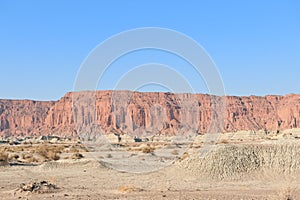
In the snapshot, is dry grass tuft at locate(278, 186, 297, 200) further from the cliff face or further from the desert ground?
the cliff face

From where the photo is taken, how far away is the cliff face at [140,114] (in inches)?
5098

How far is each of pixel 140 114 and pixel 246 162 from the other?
113 metres

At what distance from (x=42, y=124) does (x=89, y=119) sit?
60.4 meters

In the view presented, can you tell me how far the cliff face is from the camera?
130 meters

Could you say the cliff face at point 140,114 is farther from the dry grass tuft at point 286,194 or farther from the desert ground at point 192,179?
the dry grass tuft at point 286,194

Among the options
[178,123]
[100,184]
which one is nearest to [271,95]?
[178,123]

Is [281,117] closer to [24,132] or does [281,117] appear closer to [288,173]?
[24,132]

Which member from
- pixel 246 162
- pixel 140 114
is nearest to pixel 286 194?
pixel 246 162

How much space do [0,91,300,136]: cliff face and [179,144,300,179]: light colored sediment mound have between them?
90491 mm

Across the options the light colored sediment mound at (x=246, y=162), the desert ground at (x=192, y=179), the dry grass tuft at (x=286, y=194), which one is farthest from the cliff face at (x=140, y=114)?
the dry grass tuft at (x=286, y=194)

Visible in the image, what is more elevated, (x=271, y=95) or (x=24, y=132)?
(x=271, y=95)

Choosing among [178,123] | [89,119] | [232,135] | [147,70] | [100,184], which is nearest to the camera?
[100,184]

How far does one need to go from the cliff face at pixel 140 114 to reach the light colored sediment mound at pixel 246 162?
90.5 meters

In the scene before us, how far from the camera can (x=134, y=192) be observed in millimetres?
19422
